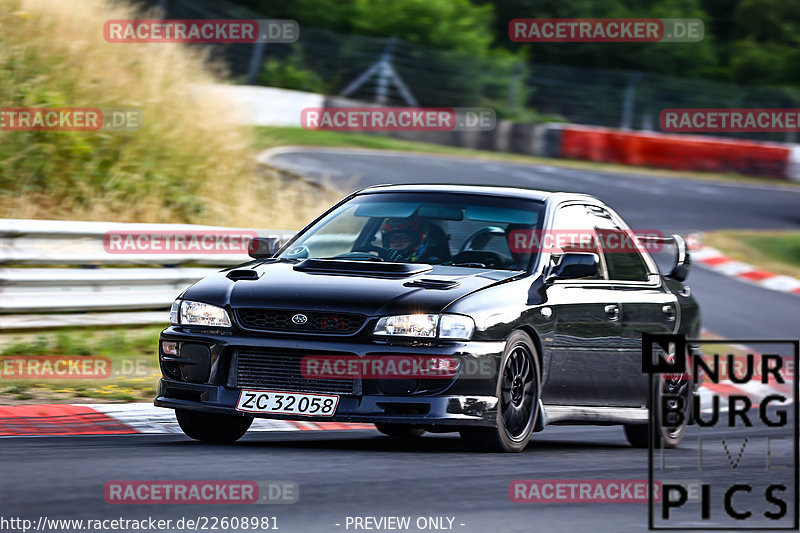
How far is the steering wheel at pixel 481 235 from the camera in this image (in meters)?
8.25

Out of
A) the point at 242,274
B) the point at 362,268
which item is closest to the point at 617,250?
the point at 362,268

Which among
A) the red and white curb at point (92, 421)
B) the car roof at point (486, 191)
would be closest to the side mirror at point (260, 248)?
the car roof at point (486, 191)

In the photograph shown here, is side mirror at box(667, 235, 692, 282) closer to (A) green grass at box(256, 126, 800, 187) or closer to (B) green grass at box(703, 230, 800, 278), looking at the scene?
(B) green grass at box(703, 230, 800, 278)

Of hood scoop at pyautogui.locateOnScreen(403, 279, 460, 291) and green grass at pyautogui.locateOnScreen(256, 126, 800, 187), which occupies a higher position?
green grass at pyautogui.locateOnScreen(256, 126, 800, 187)

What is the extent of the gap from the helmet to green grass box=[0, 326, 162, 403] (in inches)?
84.9

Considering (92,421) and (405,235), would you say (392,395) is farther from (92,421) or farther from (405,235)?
(92,421)

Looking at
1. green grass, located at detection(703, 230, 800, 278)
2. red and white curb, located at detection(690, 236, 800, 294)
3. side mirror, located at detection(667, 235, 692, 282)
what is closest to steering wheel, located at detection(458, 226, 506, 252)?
side mirror, located at detection(667, 235, 692, 282)

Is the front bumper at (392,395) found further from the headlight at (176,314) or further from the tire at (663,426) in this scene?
the tire at (663,426)

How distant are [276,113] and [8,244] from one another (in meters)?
18.9

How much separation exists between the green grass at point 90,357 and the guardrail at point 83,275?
4.9 inches

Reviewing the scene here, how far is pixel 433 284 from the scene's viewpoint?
7.47 meters

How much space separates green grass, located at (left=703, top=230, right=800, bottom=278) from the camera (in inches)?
829

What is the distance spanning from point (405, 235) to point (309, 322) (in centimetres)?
126

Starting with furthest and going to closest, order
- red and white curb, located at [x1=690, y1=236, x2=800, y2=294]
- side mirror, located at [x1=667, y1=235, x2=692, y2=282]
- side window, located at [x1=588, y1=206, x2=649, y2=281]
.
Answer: red and white curb, located at [x1=690, y1=236, x2=800, y2=294] < side mirror, located at [x1=667, y1=235, x2=692, y2=282] < side window, located at [x1=588, y1=206, x2=649, y2=281]
